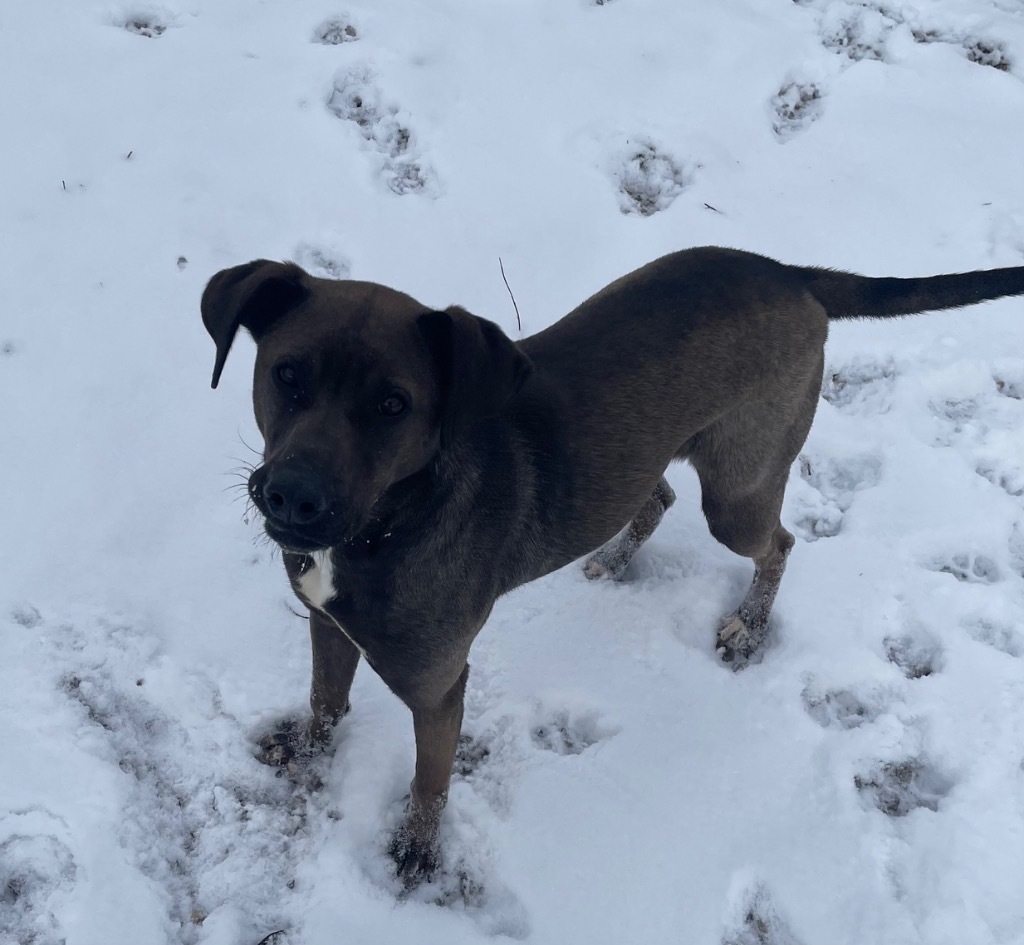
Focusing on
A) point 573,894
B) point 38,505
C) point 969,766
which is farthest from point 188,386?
point 969,766

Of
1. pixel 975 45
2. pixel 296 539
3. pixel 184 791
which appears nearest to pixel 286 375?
pixel 296 539

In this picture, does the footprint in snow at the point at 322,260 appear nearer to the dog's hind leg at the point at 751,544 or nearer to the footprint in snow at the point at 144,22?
the footprint in snow at the point at 144,22

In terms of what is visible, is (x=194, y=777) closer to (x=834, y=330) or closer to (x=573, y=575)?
(x=573, y=575)

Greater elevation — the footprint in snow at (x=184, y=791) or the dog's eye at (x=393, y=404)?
the dog's eye at (x=393, y=404)

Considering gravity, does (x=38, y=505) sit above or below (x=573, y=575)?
above

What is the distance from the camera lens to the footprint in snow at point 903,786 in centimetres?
323

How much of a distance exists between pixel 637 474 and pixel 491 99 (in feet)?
10.6

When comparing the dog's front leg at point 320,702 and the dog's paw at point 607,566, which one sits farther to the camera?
the dog's paw at point 607,566

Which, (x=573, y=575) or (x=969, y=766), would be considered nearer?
(x=969, y=766)

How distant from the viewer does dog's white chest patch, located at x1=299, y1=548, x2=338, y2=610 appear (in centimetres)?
248

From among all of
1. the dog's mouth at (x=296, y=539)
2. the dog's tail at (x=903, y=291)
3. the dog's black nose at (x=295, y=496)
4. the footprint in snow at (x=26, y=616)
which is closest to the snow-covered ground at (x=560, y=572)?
the footprint in snow at (x=26, y=616)

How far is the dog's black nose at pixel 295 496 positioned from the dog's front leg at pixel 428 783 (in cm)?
91

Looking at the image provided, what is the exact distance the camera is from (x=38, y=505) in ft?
12.1

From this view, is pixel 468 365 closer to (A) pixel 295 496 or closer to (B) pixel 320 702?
(A) pixel 295 496
